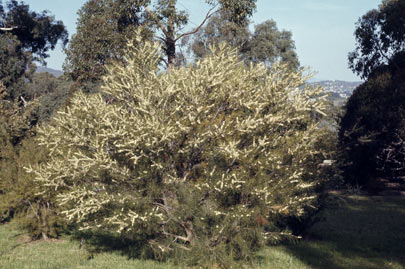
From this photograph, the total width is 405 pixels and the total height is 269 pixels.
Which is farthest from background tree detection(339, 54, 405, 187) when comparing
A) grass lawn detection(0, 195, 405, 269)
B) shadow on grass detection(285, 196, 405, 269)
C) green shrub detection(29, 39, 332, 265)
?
green shrub detection(29, 39, 332, 265)

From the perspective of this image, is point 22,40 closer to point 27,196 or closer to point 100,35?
point 100,35

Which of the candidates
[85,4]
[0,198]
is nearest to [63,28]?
[85,4]

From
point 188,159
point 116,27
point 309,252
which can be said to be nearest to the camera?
point 188,159

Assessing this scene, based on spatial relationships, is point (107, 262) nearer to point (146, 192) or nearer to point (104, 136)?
point (146, 192)

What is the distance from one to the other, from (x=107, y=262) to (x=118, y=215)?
2.00 meters

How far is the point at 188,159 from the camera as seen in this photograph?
29.0 feet

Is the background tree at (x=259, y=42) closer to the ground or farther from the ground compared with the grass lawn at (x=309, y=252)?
farther from the ground

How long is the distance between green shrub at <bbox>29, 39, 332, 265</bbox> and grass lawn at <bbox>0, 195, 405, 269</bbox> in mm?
955

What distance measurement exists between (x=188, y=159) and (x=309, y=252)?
14.7ft

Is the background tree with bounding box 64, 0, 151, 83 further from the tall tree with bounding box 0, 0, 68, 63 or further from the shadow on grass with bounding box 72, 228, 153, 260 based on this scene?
the tall tree with bounding box 0, 0, 68, 63

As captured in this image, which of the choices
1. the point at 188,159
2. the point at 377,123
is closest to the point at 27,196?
the point at 188,159

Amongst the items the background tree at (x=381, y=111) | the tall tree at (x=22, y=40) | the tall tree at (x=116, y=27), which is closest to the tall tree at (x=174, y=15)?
the tall tree at (x=116, y=27)

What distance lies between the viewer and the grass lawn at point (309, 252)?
964cm

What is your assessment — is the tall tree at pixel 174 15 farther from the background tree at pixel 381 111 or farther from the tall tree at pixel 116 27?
the background tree at pixel 381 111
